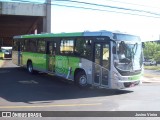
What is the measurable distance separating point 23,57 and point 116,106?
48.9 ft

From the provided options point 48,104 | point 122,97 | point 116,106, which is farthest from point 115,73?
point 48,104

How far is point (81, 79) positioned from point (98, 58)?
1.82 metres

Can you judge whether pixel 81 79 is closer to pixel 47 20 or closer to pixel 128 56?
pixel 128 56

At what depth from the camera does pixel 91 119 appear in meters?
9.09

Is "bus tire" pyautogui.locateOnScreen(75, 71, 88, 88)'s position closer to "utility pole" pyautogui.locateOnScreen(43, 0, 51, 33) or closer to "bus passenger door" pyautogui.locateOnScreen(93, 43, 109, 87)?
"bus passenger door" pyautogui.locateOnScreen(93, 43, 109, 87)

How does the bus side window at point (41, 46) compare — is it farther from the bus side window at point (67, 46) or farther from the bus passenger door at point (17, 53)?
the bus passenger door at point (17, 53)

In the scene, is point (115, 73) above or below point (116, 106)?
above

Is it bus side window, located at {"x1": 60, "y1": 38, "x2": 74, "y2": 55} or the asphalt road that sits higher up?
bus side window, located at {"x1": 60, "y1": 38, "x2": 74, "y2": 55}

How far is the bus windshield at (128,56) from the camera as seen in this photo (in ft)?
47.9

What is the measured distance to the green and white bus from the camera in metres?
14.6

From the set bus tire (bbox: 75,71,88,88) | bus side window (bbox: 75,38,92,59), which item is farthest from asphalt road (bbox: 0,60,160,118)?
bus side window (bbox: 75,38,92,59)

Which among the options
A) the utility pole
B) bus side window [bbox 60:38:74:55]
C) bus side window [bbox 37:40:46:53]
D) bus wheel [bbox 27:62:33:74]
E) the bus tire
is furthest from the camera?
the utility pole

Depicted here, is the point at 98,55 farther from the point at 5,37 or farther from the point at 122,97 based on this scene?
the point at 5,37

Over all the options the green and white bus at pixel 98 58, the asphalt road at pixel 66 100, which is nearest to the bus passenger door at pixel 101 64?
the green and white bus at pixel 98 58
